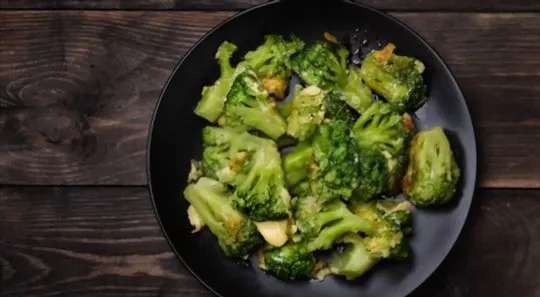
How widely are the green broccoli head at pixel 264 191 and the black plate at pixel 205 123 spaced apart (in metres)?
0.17

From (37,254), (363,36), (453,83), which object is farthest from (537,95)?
(37,254)

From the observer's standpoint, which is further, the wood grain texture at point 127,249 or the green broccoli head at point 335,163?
the wood grain texture at point 127,249

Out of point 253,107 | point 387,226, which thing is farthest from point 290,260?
point 253,107

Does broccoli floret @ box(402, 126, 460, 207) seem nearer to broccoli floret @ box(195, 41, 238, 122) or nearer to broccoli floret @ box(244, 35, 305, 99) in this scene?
broccoli floret @ box(244, 35, 305, 99)

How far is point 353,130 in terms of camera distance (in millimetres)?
1700

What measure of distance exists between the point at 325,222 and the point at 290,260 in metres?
0.11

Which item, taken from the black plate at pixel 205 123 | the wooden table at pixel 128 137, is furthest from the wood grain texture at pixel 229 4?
the black plate at pixel 205 123

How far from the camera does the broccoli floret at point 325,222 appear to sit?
1655 mm

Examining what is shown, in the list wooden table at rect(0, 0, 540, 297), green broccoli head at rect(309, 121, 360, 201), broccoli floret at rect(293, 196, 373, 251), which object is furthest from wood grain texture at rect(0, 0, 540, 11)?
broccoli floret at rect(293, 196, 373, 251)

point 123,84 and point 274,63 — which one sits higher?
point 274,63

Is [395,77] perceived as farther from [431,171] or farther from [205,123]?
[205,123]

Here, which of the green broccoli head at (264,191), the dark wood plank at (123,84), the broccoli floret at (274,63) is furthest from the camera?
the dark wood plank at (123,84)

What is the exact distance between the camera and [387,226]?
165 centimetres

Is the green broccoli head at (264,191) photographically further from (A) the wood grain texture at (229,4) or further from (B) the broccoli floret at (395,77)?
(A) the wood grain texture at (229,4)
